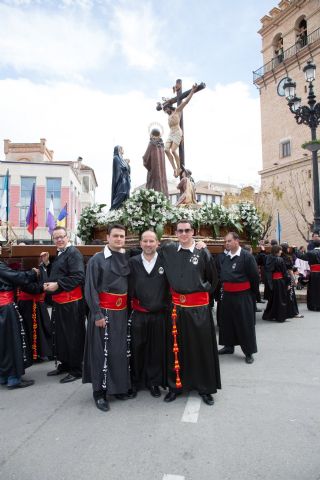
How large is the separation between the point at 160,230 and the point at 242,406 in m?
3.42

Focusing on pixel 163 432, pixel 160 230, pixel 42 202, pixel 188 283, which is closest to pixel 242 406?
pixel 163 432

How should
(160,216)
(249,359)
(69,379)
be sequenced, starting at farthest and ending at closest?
(160,216), (249,359), (69,379)

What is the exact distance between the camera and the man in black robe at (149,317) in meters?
4.04

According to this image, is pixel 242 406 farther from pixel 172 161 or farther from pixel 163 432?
pixel 172 161

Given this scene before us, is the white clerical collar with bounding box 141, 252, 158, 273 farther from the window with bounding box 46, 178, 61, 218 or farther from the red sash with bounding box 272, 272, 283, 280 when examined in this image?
the window with bounding box 46, 178, 61, 218

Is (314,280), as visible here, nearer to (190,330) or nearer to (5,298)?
(190,330)

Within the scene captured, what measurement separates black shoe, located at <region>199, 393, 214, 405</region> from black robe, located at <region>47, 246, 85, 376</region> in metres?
1.74

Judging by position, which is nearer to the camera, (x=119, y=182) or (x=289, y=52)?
(x=119, y=182)

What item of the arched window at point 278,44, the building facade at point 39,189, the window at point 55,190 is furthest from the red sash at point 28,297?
the arched window at point 278,44

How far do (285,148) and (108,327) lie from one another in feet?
97.7

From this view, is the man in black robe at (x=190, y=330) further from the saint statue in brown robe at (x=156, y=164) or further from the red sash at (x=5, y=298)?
the saint statue in brown robe at (x=156, y=164)

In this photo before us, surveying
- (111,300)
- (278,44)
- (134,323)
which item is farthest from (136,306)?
(278,44)

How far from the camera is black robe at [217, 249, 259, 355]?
5414 millimetres

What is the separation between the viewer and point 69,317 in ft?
15.6
